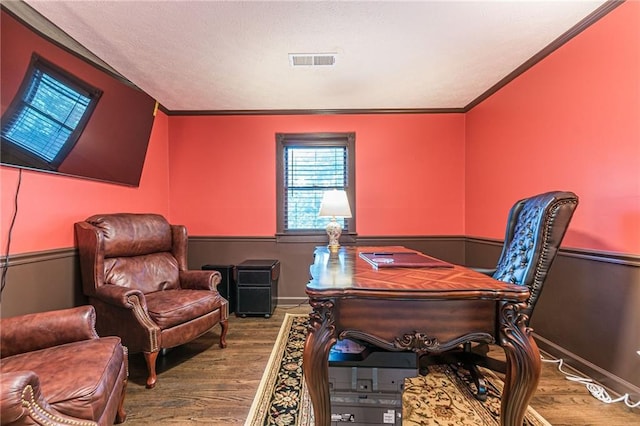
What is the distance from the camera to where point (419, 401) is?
1.69 meters

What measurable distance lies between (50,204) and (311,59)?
7.75 ft

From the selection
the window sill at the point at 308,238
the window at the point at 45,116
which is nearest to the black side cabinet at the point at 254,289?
the window sill at the point at 308,238

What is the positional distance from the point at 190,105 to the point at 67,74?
150 centimetres

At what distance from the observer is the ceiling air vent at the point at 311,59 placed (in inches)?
92.8

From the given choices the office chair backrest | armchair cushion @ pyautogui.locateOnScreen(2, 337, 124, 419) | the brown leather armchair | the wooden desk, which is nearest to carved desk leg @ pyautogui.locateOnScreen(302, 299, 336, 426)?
the wooden desk

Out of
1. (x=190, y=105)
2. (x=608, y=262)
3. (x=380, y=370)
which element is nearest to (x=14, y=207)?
→ (x=190, y=105)

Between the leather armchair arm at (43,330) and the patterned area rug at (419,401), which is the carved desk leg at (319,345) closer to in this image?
the patterned area rug at (419,401)

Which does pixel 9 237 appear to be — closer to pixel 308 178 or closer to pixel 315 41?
pixel 315 41

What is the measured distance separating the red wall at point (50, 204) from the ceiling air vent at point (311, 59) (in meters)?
2.11

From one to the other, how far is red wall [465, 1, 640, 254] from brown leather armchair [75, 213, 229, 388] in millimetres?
2960

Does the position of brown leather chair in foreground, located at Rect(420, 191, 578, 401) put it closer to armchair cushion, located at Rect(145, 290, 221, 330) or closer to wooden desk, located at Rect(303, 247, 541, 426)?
wooden desk, located at Rect(303, 247, 541, 426)

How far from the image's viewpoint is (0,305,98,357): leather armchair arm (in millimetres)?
1343

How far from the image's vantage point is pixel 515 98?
8.90 feet

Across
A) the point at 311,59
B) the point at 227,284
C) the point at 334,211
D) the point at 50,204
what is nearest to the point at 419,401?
the point at 334,211
